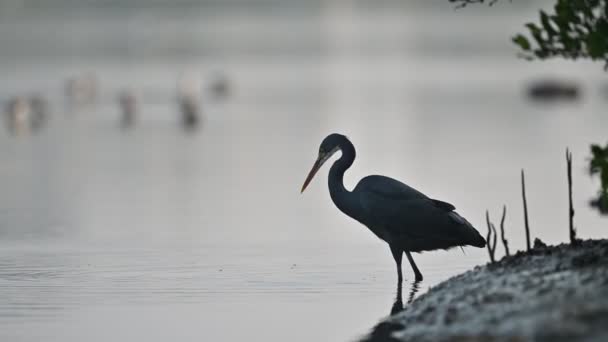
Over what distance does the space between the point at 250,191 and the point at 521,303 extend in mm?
15452

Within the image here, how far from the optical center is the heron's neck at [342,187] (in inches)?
591

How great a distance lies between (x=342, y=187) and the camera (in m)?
15.1

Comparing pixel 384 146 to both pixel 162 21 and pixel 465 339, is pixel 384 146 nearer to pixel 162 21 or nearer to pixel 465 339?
pixel 465 339

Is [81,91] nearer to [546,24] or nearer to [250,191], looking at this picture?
[250,191]

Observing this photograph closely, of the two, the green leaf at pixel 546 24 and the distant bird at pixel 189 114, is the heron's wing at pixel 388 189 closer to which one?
the green leaf at pixel 546 24

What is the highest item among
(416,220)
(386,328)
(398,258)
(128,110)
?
(128,110)

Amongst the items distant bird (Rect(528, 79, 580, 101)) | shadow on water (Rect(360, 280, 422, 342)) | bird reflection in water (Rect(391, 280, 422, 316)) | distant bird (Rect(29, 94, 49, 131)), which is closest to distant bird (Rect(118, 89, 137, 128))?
distant bird (Rect(29, 94, 49, 131))

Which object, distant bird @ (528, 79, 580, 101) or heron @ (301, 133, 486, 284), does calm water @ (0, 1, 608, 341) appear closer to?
heron @ (301, 133, 486, 284)

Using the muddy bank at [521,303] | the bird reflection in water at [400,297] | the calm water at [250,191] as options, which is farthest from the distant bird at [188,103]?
the muddy bank at [521,303]

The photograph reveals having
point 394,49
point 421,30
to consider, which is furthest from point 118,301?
point 421,30

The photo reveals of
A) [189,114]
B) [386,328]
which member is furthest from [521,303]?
[189,114]

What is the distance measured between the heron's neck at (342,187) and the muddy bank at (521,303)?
2.23m

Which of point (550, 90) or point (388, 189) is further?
point (550, 90)

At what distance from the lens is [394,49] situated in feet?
→ 339
